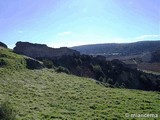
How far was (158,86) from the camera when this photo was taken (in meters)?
66.7

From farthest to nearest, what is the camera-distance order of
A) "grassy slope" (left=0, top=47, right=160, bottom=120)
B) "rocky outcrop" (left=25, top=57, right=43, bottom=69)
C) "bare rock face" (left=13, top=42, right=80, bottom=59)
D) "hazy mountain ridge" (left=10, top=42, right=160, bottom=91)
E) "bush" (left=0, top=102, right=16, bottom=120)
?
"bare rock face" (left=13, top=42, right=80, bottom=59) → "hazy mountain ridge" (left=10, top=42, right=160, bottom=91) → "rocky outcrop" (left=25, top=57, right=43, bottom=69) → "grassy slope" (left=0, top=47, right=160, bottom=120) → "bush" (left=0, top=102, right=16, bottom=120)

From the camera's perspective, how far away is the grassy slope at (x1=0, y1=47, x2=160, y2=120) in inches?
1012

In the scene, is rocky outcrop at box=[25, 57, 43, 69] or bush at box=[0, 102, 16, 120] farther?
rocky outcrop at box=[25, 57, 43, 69]

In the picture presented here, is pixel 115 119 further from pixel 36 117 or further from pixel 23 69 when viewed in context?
pixel 23 69

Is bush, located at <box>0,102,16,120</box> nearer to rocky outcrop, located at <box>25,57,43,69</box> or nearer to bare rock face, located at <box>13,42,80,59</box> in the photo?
rocky outcrop, located at <box>25,57,43,69</box>

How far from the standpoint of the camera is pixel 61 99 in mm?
31297

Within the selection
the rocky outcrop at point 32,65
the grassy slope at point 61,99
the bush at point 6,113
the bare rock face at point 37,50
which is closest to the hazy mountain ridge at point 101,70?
the bare rock face at point 37,50

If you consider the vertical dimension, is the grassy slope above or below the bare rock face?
below

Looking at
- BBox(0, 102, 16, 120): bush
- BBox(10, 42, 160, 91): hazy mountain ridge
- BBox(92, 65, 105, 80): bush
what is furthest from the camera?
BBox(92, 65, 105, 80): bush

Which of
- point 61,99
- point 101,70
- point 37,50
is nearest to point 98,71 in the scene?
point 101,70

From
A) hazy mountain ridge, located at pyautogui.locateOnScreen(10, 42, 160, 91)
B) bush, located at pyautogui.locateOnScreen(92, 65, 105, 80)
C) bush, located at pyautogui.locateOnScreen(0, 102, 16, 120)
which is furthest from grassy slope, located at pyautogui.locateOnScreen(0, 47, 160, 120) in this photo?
bush, located at pyautogui.locateOnScreen(92, 65, 105, 80)

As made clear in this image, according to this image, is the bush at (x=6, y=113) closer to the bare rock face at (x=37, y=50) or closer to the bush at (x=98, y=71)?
the bush at (x=98, y=71)

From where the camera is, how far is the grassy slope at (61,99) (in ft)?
84.3

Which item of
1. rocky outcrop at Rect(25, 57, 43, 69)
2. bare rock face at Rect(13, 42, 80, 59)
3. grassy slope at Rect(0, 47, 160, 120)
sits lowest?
grassy slope at Rect(0, 47, 160, 120)
